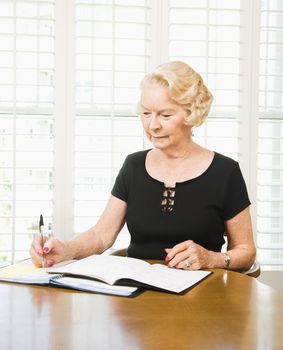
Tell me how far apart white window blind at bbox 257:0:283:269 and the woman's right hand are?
1586 mm

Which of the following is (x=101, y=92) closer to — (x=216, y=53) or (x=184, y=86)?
(x=216, y=53)

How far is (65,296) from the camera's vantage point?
129 centimetres

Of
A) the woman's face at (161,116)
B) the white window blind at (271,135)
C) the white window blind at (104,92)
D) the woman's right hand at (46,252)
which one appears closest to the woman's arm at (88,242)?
the woman's right hand at (46,252)

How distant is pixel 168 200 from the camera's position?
203 cm

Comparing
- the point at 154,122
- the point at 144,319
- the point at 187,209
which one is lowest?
the point at 144,319

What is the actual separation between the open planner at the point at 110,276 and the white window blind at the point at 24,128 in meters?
1.33

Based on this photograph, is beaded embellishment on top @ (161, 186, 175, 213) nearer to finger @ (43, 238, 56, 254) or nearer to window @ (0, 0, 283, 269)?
finger @ (43, 238, 56, 254)

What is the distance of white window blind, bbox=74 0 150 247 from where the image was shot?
115 inches

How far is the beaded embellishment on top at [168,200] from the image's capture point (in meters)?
2.02

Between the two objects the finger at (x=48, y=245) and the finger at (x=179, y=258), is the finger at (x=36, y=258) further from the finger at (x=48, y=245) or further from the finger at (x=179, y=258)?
the finger at (x=179, y=258)

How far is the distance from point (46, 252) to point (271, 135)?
6.06 ft

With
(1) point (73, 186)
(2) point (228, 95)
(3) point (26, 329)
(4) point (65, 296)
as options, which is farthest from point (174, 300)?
(2) point (228, 95)

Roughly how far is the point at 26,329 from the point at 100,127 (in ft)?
6.60

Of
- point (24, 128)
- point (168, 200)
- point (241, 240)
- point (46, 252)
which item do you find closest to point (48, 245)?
point (46, 252)
